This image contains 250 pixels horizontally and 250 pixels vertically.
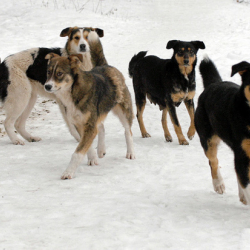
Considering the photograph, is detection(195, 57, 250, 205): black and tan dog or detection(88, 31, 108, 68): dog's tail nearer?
detection(195, 57, 250, 205): black and tan dog

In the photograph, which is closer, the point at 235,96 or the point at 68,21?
the point at 235,96

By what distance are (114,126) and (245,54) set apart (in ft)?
22.4

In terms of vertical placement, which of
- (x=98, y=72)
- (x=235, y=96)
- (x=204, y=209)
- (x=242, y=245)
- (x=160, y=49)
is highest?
Answer: (x=235, y=96)

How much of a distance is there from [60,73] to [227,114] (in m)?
2.40

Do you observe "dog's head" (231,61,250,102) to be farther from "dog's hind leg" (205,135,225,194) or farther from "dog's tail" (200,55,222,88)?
"dog's tail" (200,55,222,88)

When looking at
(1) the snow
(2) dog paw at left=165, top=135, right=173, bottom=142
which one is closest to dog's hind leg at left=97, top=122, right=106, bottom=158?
(1) the snow

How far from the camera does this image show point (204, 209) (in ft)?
13.6

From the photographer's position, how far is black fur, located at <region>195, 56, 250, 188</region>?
12.7ft

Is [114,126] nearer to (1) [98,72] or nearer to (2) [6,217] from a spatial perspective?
(1) [98,72]

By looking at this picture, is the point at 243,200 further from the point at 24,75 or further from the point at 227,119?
the point at 24,75

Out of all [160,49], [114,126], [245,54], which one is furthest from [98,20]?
[114,126]

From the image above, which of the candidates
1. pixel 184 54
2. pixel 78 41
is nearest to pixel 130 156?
pixel 184 54

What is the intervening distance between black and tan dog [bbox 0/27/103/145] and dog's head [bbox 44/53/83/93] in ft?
5.52

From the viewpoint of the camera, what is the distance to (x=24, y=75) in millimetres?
7332
